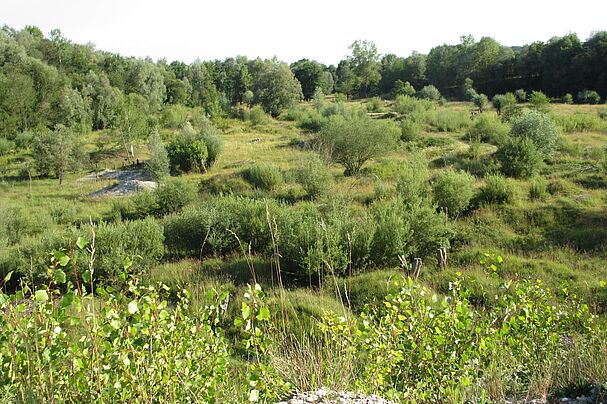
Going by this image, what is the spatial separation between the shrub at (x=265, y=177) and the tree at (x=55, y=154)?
12.6 m

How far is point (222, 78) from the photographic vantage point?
70.6 meters

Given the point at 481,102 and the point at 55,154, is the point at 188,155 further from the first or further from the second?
the point at 481,102

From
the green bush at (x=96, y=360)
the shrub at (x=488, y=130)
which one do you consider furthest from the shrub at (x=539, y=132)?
the green bush at (x=96, y=360)

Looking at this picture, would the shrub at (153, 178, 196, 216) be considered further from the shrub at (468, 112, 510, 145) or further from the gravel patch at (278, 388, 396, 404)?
the shrub at (468, 112, 510, 145)

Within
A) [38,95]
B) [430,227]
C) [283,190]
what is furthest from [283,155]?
[38,95]

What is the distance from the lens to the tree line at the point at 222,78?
4128cm

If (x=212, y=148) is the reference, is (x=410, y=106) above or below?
above

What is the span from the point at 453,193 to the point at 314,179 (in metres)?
5.77

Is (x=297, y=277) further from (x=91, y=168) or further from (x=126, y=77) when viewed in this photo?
(x=126, y=77)

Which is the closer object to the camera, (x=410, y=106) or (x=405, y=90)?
(x=410, y=106)

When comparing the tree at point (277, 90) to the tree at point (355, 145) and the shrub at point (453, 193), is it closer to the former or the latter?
the tree at point (355, 145)

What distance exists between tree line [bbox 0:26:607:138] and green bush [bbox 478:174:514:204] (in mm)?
23874

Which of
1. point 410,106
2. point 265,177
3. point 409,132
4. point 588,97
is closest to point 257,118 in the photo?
point 410,106

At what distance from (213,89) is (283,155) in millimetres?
37657
